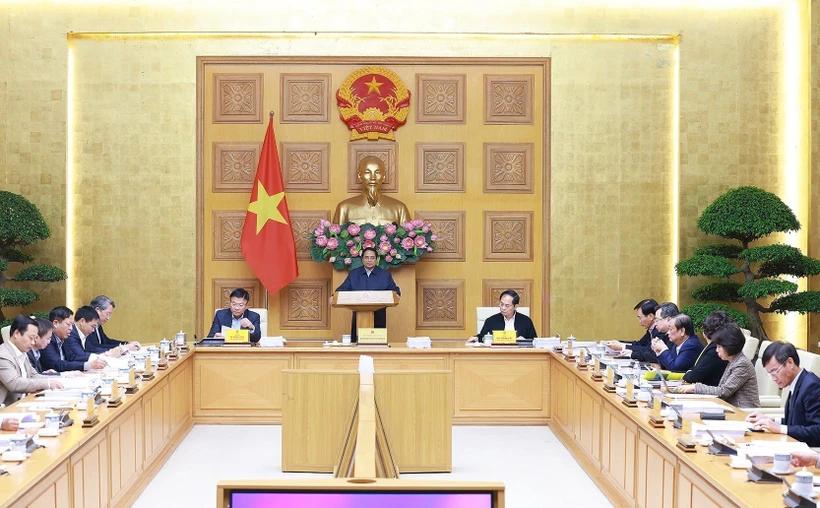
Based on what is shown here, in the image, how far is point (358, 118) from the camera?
9.33 m

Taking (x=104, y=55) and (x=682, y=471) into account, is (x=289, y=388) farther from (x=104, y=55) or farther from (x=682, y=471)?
(x=104, y=55)

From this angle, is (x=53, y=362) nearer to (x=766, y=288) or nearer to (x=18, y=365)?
(x=18, y=365)

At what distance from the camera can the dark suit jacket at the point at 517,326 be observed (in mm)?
7801

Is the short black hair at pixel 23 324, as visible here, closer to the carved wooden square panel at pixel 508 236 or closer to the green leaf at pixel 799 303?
the carved wooden square panel at pixel 508 236

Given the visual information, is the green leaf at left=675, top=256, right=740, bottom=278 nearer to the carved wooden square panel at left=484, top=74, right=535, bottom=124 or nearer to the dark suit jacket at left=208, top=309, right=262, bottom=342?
the carved wooden square panel at left=484, top=74, right=535, bottom=124

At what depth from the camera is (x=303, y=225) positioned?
943 cm

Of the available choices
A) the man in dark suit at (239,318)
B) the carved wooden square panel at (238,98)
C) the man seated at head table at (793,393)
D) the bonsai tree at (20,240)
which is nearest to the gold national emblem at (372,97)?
the carved wooden square panel at (238,98)

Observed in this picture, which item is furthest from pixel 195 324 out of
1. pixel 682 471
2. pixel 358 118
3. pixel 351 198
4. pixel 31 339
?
pixel 682 471

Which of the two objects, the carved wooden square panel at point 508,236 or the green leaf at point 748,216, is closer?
the green leaf at point 748,216

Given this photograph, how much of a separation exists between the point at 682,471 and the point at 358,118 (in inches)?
241

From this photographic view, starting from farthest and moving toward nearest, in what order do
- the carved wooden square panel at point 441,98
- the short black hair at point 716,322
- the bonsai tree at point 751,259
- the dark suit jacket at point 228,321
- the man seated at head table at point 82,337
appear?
the carved wooden square panel at point 441,98 → the bonsai tree at point 751,259 → the dark suit jacket at point 228,321 → the man seated at head table at point 82,337 → the short black hair at point 716,322

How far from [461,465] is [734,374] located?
1.83 metres

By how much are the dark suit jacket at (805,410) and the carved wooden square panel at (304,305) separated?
569cm

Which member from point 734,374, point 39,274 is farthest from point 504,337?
point 39,274
